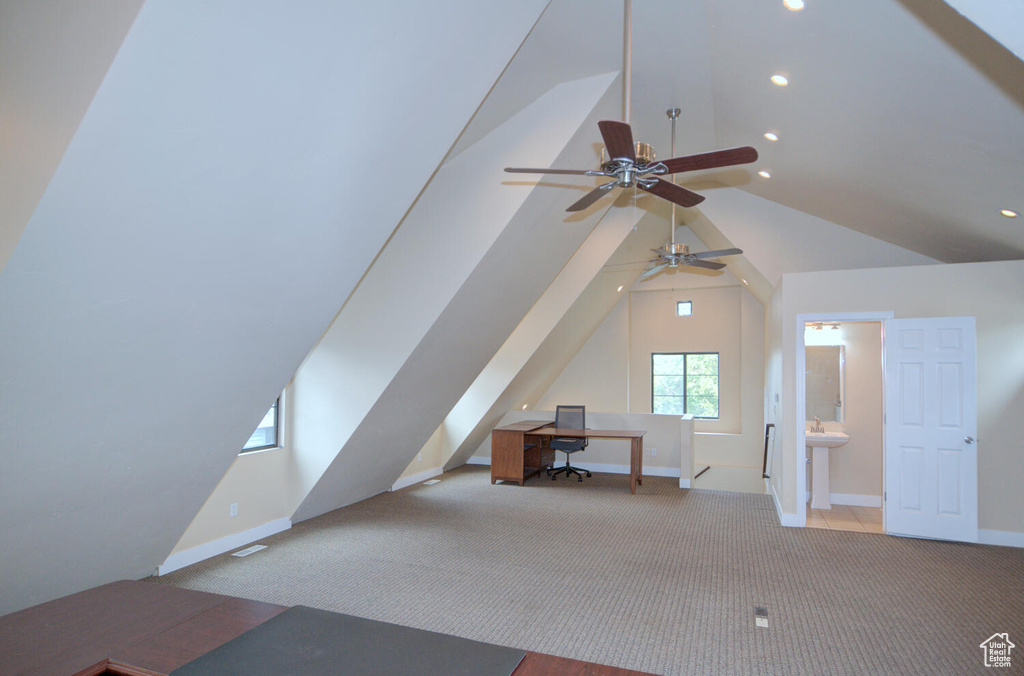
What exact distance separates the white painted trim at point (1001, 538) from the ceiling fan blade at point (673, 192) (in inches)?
177

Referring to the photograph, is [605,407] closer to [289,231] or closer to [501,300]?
[501,300]

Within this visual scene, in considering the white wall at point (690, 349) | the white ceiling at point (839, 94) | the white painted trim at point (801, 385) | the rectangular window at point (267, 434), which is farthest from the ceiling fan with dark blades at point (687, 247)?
the rectangular window at point (267, 434)

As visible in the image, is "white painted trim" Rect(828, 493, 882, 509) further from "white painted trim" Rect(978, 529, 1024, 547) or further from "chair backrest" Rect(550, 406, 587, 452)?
"chair backrest" Rect(550, 406, 587, 452)

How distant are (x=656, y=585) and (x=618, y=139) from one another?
319cm

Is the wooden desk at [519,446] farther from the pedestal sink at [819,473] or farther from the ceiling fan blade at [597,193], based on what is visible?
the ceiling fan blade at [597,193]

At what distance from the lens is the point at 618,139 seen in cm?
293

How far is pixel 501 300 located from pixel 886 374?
3.94 meters

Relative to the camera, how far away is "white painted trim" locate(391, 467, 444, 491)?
7456 millimetres

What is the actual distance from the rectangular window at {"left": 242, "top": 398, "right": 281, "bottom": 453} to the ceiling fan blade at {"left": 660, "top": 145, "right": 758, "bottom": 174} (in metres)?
4.15

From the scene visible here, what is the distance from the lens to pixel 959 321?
5285 mm

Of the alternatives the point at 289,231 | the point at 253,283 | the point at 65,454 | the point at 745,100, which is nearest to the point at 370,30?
the point at 289,231

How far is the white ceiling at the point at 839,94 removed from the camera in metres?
2.83

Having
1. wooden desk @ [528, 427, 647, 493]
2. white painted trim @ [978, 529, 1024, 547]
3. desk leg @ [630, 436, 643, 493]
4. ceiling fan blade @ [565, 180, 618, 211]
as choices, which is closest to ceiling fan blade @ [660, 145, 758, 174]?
ceiling fan blade @ [565, 180, 618, 211]

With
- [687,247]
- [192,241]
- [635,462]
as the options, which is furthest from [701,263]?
[192,241]
